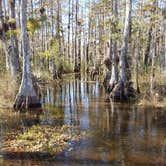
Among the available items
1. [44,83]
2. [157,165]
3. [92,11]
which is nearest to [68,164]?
[157,165]

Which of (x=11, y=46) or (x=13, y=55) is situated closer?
(x=13, y=55)

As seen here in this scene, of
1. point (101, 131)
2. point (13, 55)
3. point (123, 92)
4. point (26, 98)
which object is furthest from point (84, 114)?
point (13, 55)

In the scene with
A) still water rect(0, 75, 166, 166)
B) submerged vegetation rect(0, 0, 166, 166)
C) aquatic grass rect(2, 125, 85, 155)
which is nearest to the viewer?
still water rect(0, 75, 166, 166)

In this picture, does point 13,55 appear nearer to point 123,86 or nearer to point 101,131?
point 123,86

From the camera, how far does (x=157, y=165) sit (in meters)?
7.74

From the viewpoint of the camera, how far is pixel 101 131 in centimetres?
1098

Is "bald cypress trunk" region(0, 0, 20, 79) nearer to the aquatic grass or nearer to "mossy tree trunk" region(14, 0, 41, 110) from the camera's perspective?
"mossy tree trunk" region(14, 0, 41, 110)

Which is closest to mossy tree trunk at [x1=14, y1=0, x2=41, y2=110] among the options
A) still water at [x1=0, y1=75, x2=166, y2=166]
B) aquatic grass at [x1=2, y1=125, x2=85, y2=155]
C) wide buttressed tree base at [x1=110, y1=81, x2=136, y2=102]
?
still water at [x1=0, y1=75, x2=166, y2=166]

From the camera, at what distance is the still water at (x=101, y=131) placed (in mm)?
8062

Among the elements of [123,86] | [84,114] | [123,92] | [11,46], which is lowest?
[84,114]

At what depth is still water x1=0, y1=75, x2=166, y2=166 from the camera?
26.5 feet

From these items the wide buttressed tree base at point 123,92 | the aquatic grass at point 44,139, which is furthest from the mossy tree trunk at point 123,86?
the aquatic grass at point 44,139

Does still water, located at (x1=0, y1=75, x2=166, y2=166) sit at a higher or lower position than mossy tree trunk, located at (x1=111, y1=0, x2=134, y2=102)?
lower

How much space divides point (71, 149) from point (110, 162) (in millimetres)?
1365
